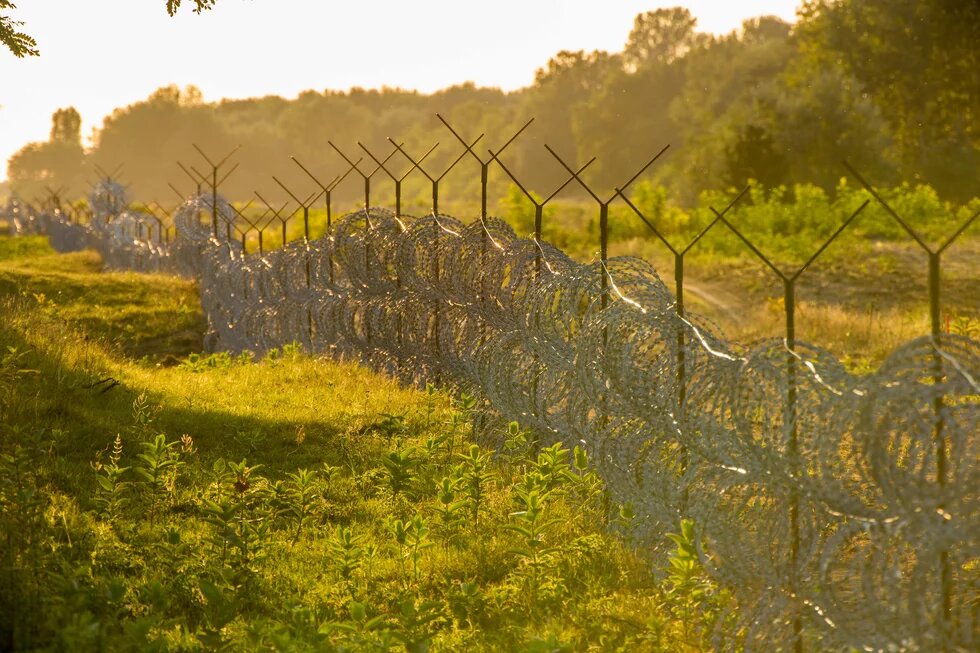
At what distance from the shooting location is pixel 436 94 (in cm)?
16150

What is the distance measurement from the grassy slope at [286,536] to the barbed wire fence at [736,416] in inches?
17.4

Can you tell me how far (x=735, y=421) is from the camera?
521 centimetres

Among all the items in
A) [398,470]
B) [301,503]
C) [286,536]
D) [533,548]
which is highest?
[398,470]

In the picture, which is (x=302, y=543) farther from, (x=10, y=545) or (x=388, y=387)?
(x=388, y=387)

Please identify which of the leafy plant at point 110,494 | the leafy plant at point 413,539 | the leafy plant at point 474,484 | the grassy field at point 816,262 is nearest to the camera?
the leafy plant at point 413,539

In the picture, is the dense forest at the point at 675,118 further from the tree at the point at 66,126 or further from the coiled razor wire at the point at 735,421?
the coiled razor wire at the point at 735,421

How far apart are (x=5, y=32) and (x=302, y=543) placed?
6.94 m

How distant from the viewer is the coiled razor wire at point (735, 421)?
170 inches

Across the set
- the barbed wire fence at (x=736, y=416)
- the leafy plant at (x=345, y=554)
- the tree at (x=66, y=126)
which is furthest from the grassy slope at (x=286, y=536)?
the tree at (x=66, y=126)

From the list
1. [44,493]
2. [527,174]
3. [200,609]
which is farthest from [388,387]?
[527,174]

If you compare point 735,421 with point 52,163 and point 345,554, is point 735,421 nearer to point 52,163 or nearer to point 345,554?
point 345,554

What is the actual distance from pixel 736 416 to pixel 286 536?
3694mm

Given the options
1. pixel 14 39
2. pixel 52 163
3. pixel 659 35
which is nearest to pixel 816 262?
pixel 14 39

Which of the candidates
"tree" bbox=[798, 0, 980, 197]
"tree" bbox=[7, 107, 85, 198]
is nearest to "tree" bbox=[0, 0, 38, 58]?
"tree" bbox=[798, 0, 980, 197]
